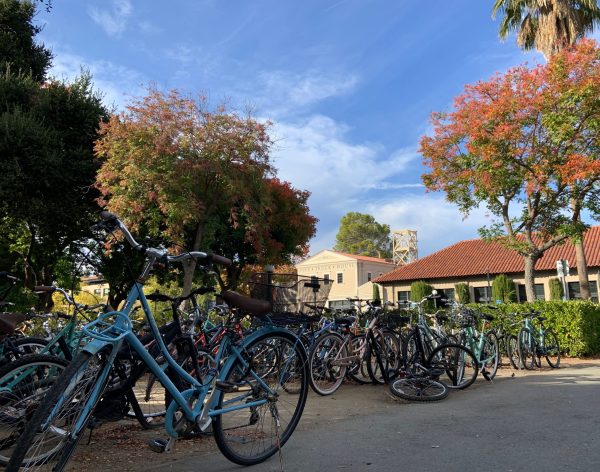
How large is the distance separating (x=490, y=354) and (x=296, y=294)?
3757 millimetres

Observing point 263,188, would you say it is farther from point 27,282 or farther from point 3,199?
point 27,282

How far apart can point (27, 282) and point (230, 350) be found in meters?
19.9

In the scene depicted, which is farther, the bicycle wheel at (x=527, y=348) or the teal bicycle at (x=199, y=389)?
the bicycle wheel at (x=527, y=348)

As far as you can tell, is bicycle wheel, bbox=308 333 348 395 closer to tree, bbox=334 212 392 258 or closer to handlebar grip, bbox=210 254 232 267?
handlebar grip, bbox=210 254 232 267

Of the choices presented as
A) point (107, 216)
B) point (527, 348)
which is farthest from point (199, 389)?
point (527, 348)

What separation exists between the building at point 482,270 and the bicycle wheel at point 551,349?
1556 centimetres

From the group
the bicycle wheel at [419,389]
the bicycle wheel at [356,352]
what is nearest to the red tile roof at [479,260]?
the bicycle wheel at [356,352]

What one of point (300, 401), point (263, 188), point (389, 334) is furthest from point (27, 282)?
point (300, 401)

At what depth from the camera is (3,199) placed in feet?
38.6

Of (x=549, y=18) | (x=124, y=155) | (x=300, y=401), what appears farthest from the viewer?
(x=549, y=18)

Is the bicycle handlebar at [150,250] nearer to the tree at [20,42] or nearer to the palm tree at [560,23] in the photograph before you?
the tree at [20,42]

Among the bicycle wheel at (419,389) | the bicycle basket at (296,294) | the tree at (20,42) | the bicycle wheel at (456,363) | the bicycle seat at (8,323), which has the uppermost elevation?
the tree at (20,42)

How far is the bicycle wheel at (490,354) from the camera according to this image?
740 centimetres

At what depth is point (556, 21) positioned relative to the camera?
17.9m
